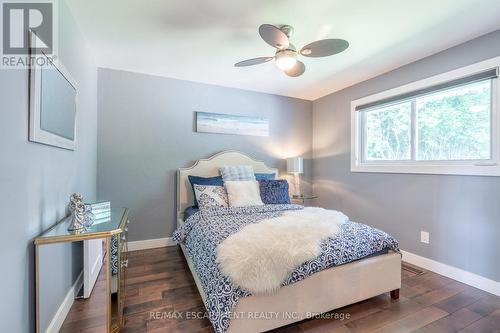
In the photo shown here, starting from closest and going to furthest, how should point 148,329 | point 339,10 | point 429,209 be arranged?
point 148,329, point 339,10, point 429,209

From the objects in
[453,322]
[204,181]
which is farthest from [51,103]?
[453,322]

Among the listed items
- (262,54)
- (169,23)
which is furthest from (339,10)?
(169,23)

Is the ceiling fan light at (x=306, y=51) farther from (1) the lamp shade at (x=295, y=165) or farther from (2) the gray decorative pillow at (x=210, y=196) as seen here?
(1) the lamp shade at (x=295, y=165)

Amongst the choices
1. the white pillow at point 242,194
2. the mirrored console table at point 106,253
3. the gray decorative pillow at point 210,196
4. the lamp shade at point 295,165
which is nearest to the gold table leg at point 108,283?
the mirrored console table at point 106,253

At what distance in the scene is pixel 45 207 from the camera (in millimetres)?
1417

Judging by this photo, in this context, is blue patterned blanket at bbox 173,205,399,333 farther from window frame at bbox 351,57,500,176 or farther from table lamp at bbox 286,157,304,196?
table lamp at bbox 286,157,304,196

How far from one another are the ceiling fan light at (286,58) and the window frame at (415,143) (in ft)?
5.39

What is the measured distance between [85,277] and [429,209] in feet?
11.2

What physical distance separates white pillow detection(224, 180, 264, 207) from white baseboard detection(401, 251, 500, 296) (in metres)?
1.89

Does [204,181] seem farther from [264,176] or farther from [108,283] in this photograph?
[108,283]

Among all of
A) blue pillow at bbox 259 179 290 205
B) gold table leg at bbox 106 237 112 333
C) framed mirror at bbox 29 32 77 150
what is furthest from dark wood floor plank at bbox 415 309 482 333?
framed mirror at bbox 29 32 77 150

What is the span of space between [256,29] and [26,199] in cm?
210

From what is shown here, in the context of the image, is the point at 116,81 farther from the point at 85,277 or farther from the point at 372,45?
the point at 372,45

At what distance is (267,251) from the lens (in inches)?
57.6
